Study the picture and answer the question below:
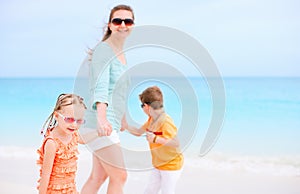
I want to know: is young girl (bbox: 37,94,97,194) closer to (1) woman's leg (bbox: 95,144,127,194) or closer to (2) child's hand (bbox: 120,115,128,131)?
(1) woman's leg (bbox: 95,144,127,194)

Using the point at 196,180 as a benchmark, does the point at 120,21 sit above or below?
above

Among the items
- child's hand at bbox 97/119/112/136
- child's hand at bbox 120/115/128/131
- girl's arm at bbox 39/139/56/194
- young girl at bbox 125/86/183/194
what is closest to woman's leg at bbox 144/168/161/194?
young girl at bbox 125/86/183/194

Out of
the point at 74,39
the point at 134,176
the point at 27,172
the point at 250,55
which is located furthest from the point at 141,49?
the point at 250,55

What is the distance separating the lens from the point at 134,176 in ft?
13.4

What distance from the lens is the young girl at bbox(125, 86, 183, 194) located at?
2666 millimetres

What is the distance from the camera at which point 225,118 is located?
886 centimetres

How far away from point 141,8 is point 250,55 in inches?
239

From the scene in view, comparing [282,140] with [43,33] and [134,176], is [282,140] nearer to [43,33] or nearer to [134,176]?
[134,176]

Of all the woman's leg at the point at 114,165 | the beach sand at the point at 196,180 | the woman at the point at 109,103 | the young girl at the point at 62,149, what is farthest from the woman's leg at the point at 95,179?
the beach sand at the point at 196,180

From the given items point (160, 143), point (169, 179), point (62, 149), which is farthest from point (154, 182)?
point (62, 149)

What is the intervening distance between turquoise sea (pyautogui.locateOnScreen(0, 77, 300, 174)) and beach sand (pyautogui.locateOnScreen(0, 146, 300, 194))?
340 millimetres

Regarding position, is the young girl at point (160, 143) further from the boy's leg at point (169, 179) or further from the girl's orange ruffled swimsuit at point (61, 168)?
Answer: the girl's orange ruffled swimsuit at point (61, 168)

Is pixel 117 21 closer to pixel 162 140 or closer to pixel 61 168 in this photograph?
pixel 162 140

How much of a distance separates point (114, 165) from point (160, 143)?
40 centimetres
